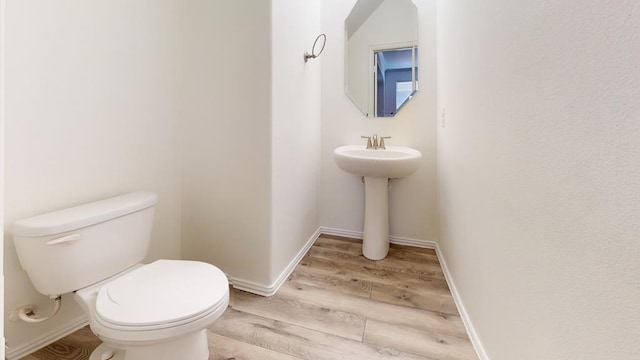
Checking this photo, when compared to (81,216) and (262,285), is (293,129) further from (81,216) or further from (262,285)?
(81,216)

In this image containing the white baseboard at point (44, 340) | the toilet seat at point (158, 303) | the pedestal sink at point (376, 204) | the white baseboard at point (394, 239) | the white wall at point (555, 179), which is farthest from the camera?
the white baseboard at point (394, 239)

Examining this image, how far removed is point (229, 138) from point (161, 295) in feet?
3.03

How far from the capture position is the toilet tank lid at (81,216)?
101cm

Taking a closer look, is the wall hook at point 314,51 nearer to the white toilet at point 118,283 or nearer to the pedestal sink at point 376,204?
the pedestal sink at point 376,204

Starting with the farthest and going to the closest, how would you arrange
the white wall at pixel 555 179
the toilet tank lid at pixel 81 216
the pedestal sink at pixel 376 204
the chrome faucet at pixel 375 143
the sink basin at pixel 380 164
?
the chrome faucet at pixel 375 143 < the pedestal sink at pixel 376 204 < the sink basin at pixel 380 164 < the toilet tank lid at pixel 81 216 < the white wall at pixel 555 179

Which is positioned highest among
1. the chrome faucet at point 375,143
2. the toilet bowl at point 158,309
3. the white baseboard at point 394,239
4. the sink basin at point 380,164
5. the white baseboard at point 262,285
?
the chrome faucet at point 375,143

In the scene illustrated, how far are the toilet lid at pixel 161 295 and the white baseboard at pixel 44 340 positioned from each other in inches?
19.2

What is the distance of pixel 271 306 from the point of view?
1546mm

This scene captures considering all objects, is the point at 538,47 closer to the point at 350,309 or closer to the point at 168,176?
the point at 350,309

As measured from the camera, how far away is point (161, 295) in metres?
1.02

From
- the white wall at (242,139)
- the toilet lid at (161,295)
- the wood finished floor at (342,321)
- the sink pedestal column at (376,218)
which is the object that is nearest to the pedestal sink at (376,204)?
the sink pedestal column at (376,218)

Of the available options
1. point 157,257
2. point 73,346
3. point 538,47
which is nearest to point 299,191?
point 157,257

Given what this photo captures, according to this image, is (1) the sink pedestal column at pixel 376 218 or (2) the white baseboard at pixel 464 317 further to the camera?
(1) the sink pedestal column at pixel 376 218

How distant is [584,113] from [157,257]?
6.54 feet
